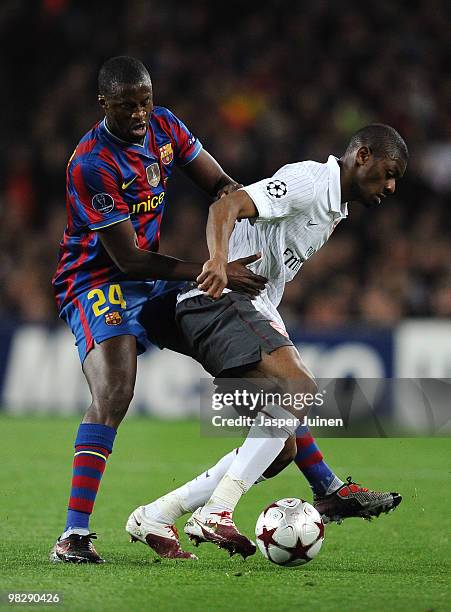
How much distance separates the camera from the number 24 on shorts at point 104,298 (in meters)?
5.08

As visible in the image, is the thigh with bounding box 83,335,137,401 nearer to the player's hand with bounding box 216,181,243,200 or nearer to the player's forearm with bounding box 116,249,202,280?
the player's forearm with bounding box 116,249,202,280

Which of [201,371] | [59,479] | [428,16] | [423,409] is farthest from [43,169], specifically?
[423,409]

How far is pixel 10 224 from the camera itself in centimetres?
1350

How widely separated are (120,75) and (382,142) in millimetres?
1161

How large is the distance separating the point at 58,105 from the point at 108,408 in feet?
32.8

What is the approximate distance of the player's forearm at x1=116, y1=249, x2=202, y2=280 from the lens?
4941 millimetres

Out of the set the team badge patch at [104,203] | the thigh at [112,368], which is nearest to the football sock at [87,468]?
the thigh at [112,368]

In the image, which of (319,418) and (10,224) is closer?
(319,418)

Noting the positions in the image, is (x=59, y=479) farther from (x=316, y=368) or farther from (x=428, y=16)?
(x=428, y=16)

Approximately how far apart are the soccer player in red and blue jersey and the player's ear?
24.8 inches

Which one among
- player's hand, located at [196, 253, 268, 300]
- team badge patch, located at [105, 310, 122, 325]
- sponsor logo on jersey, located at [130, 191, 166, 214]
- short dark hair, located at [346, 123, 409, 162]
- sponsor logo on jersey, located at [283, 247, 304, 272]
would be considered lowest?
team badge patch, located at [105, 310, 122, 325]

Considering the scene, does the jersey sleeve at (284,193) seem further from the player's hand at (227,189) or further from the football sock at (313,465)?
the football sock at (313,465)

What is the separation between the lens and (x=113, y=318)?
505 cm

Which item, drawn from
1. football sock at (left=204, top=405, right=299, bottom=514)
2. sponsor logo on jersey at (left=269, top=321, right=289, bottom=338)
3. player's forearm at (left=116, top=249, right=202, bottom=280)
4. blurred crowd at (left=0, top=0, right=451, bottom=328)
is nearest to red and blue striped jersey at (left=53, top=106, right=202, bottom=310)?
player's forearm at (left=116, top=249, right=202, bottom=280)
